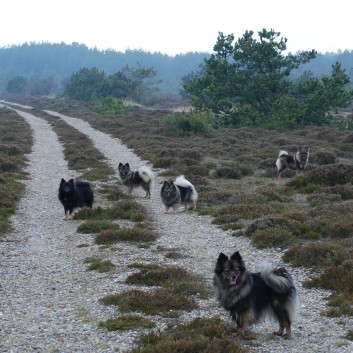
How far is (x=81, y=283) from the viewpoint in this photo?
10789mm

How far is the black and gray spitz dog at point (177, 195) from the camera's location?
17.9m

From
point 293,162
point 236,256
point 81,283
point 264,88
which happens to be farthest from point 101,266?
point 264,88

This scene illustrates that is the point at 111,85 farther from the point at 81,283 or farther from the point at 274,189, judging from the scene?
the point at 81,283

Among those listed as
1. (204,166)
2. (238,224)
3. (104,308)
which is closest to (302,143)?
(204,166)

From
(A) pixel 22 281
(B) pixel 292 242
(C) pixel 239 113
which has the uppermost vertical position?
(C) pixel 239 113

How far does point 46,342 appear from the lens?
25.6ft

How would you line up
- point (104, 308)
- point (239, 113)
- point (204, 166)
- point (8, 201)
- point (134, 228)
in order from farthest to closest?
point (239, 113), point (204, 166), point (8, 201), point (134, 228), point (104, 308)

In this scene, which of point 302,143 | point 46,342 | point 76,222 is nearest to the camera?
point 46,342

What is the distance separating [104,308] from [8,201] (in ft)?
34.4

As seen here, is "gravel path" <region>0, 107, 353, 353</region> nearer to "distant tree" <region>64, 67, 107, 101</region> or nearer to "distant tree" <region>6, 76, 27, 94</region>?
"distant tree" <region>64, 67, 107, 101</region>

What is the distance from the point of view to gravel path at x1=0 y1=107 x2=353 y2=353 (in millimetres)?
7824

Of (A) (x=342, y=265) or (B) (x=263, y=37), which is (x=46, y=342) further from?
(B) (x=263, y=37)

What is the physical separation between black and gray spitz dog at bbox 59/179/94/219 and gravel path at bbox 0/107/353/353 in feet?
1.66

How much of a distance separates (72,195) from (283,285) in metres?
10.8
